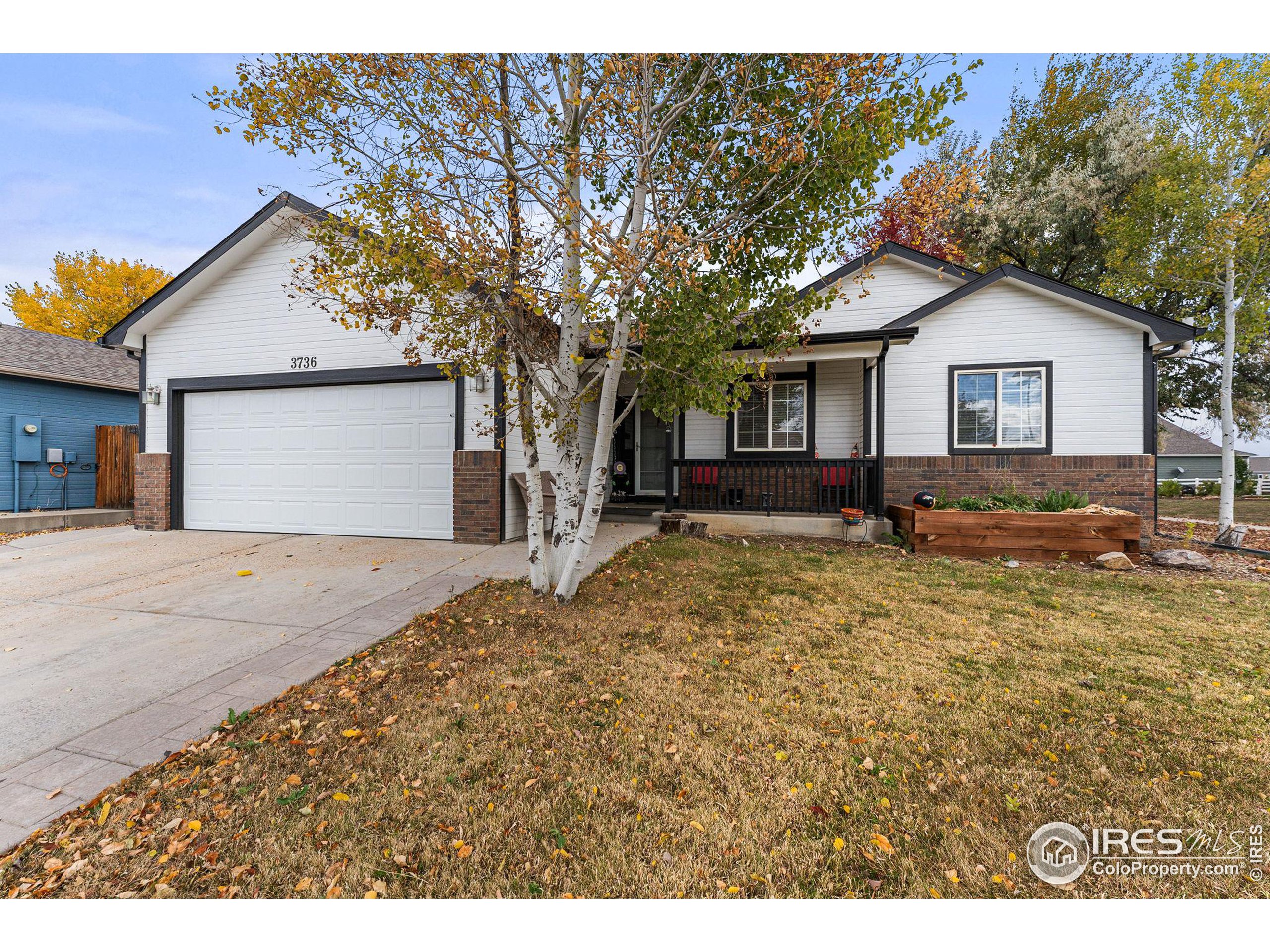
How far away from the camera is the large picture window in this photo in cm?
880

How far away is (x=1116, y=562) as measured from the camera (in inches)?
268

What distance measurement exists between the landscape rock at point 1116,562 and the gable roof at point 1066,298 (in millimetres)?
3790

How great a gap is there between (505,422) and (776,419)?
545 centimetres

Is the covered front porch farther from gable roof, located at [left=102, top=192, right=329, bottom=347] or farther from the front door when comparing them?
gable roof, located at [left=102, top=192, right=329, bottom=347]

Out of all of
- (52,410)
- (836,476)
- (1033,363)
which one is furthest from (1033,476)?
(52,410)

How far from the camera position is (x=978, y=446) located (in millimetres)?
9039

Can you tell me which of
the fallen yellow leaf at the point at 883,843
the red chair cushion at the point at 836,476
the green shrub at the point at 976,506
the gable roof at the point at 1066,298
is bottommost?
the fallen yellow leaf at the point at 883,843

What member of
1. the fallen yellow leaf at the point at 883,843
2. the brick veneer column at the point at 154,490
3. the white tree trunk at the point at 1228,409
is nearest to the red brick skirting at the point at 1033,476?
the white tree trunk at the point at 1228,409

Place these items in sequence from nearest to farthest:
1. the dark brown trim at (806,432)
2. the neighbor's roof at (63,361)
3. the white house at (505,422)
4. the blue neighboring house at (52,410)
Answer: the white house at (505,422)
the dark brown trim at (806,432)
the blue neighboring house at (52,410)
the neighbor's roof at (63,361)

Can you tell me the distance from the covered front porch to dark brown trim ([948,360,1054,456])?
1.13 metres

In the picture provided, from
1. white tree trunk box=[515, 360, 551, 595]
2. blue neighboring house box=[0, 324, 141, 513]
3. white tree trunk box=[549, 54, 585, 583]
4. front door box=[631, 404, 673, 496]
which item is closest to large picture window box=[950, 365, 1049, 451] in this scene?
front door box=[631, 404, 673, 496]

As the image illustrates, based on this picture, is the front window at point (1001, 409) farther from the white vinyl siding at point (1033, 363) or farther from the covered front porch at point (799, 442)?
the covered front porch at point (799, 442)

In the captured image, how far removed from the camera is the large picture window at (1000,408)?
8.80 meters
